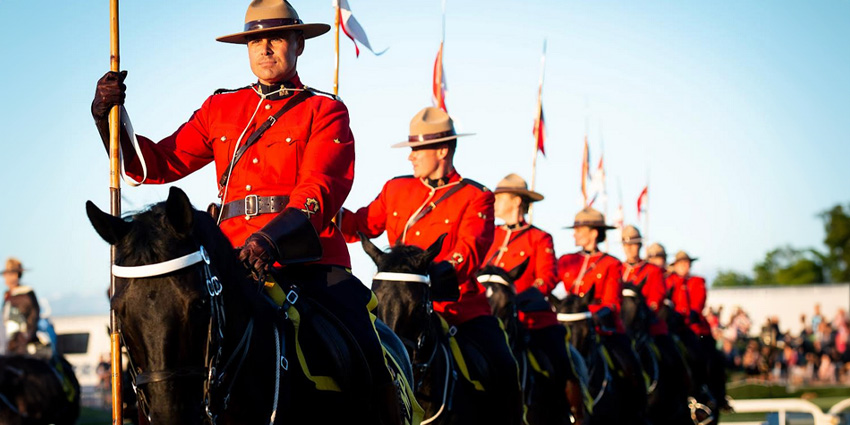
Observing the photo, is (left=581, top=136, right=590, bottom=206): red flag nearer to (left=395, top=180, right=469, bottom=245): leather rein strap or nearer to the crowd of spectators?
(left=395, top=180, right=469, bottom=245): leather rein strap

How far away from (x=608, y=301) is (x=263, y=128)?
11776 millimetres

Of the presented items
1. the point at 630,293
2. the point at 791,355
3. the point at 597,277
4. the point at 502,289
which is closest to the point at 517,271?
the point at 502,289

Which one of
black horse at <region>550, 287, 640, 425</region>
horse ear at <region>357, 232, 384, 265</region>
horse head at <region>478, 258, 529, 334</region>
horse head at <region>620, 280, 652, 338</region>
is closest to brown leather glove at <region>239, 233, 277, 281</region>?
horse ear at <region>357, 232, 384, 265</region>

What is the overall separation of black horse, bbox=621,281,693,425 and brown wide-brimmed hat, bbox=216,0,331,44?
13.2 meters

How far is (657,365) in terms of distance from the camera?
19.3m

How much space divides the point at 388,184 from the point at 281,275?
14.3 ft

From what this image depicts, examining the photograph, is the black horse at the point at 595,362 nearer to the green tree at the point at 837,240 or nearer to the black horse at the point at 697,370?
the black horse at the point at 697,370

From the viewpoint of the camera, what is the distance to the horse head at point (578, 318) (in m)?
15.1

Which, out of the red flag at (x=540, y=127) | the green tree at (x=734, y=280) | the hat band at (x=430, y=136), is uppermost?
the red flag at (x=540, y=127)

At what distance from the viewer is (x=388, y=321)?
841cm

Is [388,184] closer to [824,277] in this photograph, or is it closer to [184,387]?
[184,387]

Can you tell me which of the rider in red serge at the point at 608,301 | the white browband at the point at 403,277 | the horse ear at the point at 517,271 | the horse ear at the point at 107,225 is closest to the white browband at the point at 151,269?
the horse ear at the point at 107,225

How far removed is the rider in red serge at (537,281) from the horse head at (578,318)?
142cm

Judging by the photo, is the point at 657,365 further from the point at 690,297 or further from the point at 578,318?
the point at 690,297
